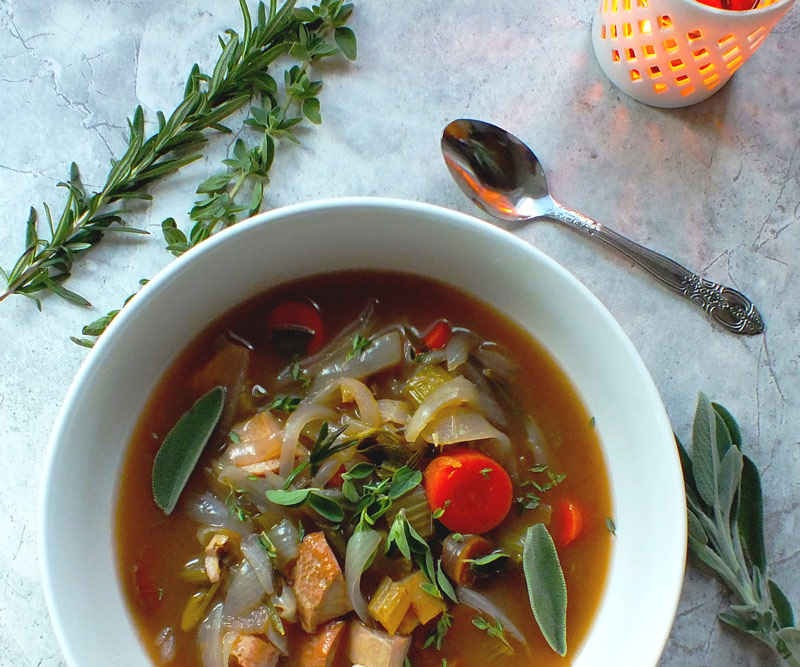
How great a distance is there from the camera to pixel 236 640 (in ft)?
5.59

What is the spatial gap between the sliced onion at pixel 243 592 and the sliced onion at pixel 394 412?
1.50ft

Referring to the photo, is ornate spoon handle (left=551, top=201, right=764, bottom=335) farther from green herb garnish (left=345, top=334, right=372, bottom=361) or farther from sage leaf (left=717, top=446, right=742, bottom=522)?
green herb garnish (left=345, top=334, right=372, bottom=361)

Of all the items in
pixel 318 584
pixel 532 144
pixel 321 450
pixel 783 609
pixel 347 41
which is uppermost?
pixel 347 41

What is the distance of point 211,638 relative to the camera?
174cm

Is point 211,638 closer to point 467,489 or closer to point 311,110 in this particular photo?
point 467,489

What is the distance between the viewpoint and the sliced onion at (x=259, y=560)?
5.59 feet

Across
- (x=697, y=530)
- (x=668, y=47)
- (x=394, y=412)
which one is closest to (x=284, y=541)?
(x=394, y=412)

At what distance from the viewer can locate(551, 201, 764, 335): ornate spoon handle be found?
191 cm

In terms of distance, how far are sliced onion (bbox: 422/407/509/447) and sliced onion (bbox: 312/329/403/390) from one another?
181mm

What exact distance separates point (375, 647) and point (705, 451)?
880 millimetres

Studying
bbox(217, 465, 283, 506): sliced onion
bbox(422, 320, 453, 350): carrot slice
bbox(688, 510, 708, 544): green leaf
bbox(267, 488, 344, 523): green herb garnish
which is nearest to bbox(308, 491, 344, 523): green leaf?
bbox(267, 488, 344, 523): green herb garnish

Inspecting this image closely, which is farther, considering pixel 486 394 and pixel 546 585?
pixel 486 394

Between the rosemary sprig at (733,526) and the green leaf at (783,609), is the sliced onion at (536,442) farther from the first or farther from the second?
the green leaf at (783,609)

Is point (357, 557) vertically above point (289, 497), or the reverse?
point (289, 497)
